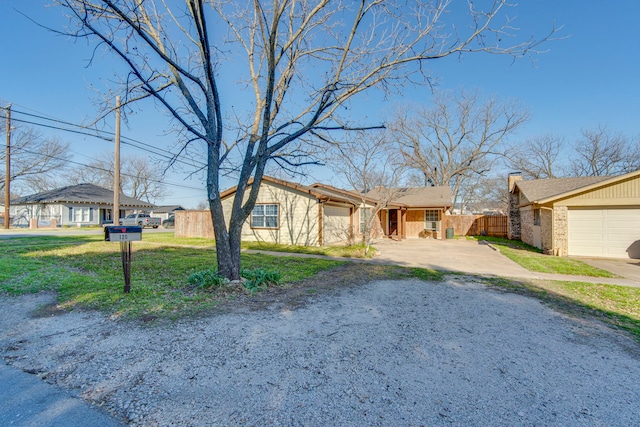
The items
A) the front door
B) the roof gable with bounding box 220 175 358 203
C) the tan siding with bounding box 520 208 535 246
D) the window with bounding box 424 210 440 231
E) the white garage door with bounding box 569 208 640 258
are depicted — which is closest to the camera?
the white garage door with bounding box 569 208 640 258

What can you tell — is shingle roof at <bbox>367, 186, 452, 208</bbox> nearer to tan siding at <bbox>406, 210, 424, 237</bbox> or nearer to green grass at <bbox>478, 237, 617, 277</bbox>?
tan siding at <bbox>406, 210, 424, 237</bbox>

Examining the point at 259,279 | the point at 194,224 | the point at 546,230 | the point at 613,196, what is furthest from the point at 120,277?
the point at 613,196

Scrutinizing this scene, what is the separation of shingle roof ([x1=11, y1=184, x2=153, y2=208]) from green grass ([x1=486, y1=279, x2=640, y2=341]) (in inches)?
1340

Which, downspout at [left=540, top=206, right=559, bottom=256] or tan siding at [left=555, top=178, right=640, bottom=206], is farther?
downspout at [left=540, top=206, right=559, bottom=256]

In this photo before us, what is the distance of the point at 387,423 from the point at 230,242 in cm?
501

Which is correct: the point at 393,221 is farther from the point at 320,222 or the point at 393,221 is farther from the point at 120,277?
the point at 120,277

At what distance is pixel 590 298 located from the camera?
5.92 meters

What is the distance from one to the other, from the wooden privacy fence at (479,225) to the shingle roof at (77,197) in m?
31.8

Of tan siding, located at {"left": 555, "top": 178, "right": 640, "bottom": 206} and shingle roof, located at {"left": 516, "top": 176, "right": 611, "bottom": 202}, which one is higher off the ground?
shingle roof, located at {"left": 516, "top": 176, "right": 611, "bottom": 202}

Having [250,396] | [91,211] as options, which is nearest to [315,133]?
[250,396]

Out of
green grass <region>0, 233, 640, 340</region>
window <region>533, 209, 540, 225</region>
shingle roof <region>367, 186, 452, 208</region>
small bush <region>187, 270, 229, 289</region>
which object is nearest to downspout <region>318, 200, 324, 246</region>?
green grass <region>0, 233, 640, 340</region>

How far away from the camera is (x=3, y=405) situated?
2.39 meters

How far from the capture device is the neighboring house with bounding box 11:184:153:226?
27641mm

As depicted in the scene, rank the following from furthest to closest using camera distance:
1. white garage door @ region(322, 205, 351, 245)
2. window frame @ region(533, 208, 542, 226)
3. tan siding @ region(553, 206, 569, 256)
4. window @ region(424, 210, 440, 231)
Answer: window @ region(424, 210, 440, 231) → white garage door @ region(322, 205, 351, 245) → window frame @ region(533, 208, 542, 226) → tan siding @ region(553, 206, 569, 256)
